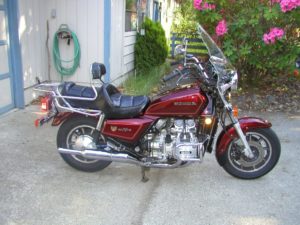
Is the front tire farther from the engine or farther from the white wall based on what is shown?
the white wall

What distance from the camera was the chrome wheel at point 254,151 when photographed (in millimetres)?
3371

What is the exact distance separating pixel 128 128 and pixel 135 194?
0.60 m

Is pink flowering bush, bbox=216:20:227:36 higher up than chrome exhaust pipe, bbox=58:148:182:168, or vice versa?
pink flowering bush, bbox=216:20:227:36

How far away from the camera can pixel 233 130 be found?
331cm

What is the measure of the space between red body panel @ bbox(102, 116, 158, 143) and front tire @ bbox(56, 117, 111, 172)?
0.19 meters

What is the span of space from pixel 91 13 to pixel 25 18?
1149 millimetres

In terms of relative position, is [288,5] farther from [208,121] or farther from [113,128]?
[113,128]

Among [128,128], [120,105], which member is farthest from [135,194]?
[120,105]

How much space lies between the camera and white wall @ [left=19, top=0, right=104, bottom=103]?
18.6ft

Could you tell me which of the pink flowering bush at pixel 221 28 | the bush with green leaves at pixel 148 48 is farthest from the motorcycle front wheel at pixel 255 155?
the bush with green leaves at pixel 148 48

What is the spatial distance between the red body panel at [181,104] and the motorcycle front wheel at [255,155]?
55 centimetres

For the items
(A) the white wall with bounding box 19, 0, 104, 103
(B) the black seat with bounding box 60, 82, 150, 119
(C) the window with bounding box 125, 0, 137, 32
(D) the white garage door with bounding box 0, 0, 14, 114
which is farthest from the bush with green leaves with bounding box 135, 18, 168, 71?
(B) the black seat with bounding box 60, 82, 150, 119

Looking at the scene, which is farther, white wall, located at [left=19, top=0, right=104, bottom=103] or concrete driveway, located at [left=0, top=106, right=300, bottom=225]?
white wall, located at [left=19, top=0, right=104, bottom=103]

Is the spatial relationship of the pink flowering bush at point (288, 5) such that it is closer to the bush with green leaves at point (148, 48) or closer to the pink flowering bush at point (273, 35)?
the pink flowering bush at point (273, 35)
